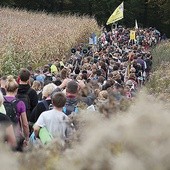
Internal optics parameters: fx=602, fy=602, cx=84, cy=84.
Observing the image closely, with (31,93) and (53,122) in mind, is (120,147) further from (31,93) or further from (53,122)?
(31,93)

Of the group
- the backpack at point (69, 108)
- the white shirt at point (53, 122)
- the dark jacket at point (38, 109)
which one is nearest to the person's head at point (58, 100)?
the white shirt at point (53, 122)

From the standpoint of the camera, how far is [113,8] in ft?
180

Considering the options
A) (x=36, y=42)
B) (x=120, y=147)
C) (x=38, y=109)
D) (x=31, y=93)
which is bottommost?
(x=36, y=42)

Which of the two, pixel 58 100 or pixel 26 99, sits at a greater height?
pixel 58 100

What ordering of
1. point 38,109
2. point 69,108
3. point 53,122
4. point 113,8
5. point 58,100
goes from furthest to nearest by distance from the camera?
point 113,8
point 38,109
point 69,108
point 58,100
point 53,122

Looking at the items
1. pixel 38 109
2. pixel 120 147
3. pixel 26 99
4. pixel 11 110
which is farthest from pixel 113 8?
pixel 120 147

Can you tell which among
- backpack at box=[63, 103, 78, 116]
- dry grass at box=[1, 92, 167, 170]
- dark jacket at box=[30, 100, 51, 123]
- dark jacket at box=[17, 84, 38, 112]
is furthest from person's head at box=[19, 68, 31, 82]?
dry grass at box=[1, 92, 167, 170]

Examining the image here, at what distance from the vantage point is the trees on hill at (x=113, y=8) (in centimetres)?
5488

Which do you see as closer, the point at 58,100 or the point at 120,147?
the point at 120,147

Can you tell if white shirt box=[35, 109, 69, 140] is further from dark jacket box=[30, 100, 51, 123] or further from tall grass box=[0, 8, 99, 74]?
tall grass box=[0, 8, 99, 74]

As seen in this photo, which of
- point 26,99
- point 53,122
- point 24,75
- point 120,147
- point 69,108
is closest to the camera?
point 120,147

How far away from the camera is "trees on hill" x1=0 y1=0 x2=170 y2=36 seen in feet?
180

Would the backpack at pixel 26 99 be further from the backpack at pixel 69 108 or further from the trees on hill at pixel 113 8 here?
the trees on hill at pixel 113 8

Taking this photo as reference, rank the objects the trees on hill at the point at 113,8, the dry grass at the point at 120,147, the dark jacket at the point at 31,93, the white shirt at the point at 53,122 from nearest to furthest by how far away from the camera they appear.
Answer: the dry grass at the point at 120,147
the white shirt at the point at 53,122
the dark jacket at the point at 31,93
the trees on hill at the point at 113,8
